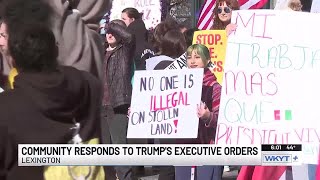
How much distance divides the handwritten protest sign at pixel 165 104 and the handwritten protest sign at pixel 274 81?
0.17 m

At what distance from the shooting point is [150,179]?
569 cm

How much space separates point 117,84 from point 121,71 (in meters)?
0.07

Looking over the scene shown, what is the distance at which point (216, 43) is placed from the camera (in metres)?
5.63

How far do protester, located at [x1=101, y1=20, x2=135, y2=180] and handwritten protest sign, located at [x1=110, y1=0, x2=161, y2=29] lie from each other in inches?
2.4

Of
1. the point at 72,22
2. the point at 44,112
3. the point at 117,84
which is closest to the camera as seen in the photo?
the point at 44,112

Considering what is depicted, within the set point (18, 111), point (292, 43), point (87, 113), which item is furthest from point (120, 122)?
point (292, 43)

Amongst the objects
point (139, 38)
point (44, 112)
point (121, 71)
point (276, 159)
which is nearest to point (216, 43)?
point (139, 38)

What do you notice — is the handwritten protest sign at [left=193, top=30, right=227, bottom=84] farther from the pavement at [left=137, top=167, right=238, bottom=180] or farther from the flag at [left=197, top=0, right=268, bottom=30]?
the pavement at [left=137, top=167, right=238, bottom=180]

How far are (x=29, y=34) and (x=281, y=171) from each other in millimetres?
1496

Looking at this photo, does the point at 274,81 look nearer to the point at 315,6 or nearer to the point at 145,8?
the point at 315,6

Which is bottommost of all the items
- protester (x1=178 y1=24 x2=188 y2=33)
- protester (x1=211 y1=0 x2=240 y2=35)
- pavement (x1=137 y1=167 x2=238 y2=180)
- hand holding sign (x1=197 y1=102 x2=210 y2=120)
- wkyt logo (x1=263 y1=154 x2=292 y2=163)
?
pavement (x1=137 y1=167 x2=238 y2=180)

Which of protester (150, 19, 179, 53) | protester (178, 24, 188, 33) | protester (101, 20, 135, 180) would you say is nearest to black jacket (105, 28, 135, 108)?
protester (101, 20, 135, 180)

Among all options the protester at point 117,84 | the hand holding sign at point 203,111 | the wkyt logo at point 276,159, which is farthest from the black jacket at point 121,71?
the wkyt logo at point 276,159

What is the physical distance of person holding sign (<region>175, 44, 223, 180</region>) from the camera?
5.57 meters
